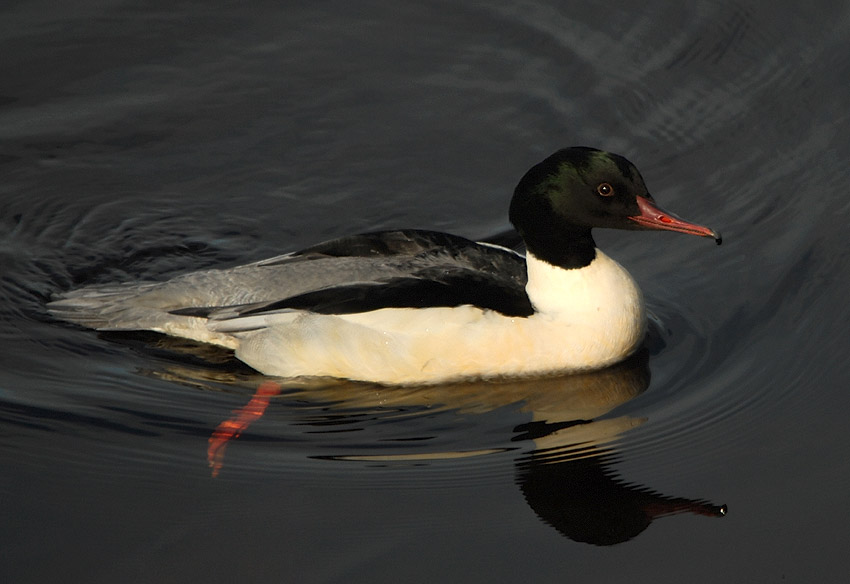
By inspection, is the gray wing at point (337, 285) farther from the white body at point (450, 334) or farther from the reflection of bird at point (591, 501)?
the reflection of bird at point (591, 501)

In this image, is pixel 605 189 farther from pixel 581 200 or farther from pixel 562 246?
pixel 562 246

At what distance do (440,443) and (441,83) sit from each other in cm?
480

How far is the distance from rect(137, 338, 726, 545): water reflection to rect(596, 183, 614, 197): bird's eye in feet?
3.49

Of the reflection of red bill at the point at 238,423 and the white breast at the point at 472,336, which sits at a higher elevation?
the white breast at the point at 472,336

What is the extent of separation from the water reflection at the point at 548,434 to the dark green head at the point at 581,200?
2.80ft

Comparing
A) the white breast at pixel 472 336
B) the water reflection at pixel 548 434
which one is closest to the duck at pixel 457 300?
the white breast at pixel 472 336

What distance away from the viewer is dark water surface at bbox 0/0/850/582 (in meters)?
5.91

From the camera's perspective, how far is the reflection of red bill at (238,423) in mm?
6574

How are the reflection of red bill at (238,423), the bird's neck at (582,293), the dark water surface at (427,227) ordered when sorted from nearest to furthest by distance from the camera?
the dark water surface at (427,227) < the reflection of red bill at (238,423) < the bird's neck at (582,293)

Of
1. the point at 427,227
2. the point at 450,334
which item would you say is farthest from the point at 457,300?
the point at 427,227

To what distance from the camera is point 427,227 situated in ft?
30.5

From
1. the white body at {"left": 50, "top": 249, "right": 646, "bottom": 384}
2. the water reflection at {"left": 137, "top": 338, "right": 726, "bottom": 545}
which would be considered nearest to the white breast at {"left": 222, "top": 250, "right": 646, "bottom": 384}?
the white body at {"left": 50, "top": 249, "right": 646, "bottom": 384}

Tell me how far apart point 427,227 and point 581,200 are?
7.23 ft

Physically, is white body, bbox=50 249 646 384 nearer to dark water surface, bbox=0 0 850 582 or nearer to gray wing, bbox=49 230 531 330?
gray wing, bbox=49 230 531 330
